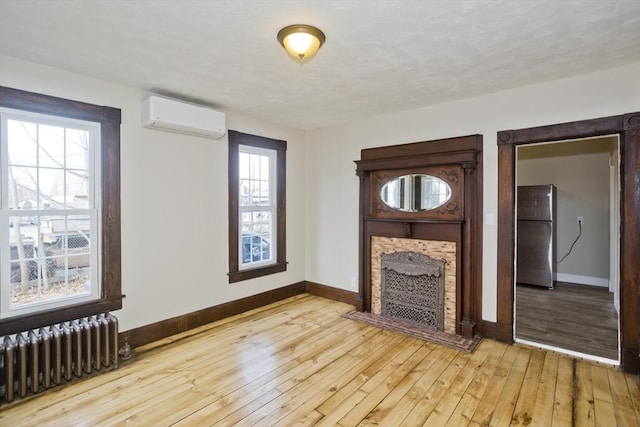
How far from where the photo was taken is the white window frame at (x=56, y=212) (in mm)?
2561

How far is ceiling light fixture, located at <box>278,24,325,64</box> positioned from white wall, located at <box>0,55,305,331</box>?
6.34ft

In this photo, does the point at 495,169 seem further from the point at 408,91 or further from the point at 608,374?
the point at 608,374

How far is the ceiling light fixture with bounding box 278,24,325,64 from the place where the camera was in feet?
7.02

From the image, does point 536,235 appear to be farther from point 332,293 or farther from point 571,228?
point 332,293

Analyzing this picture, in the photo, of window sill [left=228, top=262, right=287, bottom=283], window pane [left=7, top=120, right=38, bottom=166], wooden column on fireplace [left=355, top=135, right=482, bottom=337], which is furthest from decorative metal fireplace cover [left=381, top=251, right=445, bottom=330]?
window pane [left=7, top=120, right=38, bottom=166]

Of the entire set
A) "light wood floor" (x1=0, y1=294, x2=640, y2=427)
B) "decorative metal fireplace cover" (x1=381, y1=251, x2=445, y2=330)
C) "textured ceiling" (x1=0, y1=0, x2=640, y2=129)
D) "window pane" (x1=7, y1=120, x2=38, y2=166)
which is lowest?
"light wood floor" (x1=0, y1=294, x2=640, y2=427)

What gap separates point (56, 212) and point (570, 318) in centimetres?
574

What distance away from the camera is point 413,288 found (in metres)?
3.93

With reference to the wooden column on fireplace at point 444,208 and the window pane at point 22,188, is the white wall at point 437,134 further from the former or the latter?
the window pane at point 22,188

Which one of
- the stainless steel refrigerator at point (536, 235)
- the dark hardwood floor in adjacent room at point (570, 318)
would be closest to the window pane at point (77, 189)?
the dark hardwood floor in adjacent room at point (570, 318)

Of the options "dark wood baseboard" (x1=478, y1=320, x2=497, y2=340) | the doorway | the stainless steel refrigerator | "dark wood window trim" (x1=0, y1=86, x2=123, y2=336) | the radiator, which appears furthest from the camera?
the stainless steel refrigerator

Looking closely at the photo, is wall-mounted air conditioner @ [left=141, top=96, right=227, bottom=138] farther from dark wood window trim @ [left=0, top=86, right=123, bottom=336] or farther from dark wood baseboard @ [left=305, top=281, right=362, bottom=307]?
dark wood baseboard @ [left=305, top=281, right=362, bottom=307]

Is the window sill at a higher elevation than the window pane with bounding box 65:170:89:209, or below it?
below

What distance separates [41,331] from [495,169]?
14.5 ft
